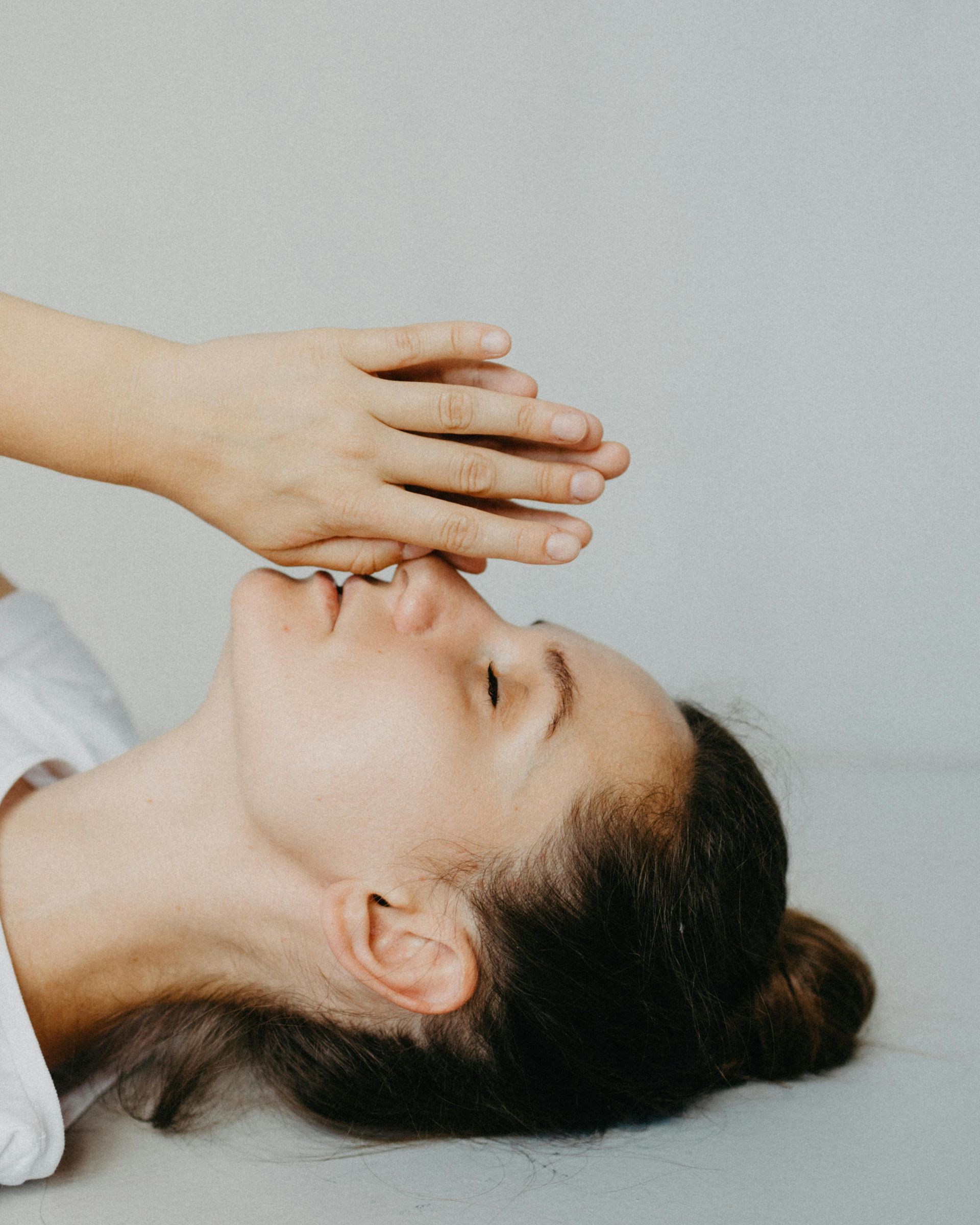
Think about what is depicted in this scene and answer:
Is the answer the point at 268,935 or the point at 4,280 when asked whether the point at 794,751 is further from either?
the point at 4,280

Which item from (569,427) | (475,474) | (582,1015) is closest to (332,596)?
(475,474)

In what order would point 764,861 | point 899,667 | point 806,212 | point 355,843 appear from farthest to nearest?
point 899,667, point 806,212, point 764,861, point 355,843

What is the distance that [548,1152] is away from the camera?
1131 mm

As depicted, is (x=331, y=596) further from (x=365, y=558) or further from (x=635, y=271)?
(x=635, y=271)

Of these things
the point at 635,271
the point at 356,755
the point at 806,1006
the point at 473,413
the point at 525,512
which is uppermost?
the point at 635,271

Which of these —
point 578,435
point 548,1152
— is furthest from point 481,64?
point 548,1152

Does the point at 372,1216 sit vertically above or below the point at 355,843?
below

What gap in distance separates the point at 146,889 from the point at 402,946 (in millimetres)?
292

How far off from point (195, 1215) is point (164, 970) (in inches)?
12.3

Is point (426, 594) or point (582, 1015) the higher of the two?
point (426, 594)

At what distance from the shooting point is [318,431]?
1.14 m

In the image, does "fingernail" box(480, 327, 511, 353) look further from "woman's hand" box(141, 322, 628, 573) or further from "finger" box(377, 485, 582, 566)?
"finger" box(377, 485, 582, 566)

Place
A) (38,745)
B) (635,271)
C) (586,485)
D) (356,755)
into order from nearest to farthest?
(356,755) → (586,485) → (38,745) → (635,271)

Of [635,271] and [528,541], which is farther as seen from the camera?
[635,271]
